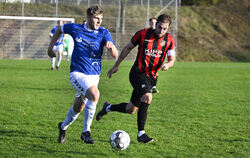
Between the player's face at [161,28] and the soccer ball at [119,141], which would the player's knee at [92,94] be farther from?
the player's face at [161,28]

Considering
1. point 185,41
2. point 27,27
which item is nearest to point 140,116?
point 27,27

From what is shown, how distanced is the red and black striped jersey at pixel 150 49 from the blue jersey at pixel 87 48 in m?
0.69

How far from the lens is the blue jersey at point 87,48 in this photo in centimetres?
546

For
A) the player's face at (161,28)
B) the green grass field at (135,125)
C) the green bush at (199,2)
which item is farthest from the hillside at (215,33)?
the player's face at (161,28)

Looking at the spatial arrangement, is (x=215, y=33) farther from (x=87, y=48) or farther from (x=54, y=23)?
(x=87, y=48)

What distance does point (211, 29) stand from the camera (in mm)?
39531

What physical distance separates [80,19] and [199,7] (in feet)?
57.7

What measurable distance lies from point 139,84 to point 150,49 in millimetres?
557

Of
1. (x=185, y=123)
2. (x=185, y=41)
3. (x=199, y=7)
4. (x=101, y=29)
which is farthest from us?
(x=199, y=7)

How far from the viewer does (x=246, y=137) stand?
6.04 metres

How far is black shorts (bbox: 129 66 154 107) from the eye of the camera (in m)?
5.88

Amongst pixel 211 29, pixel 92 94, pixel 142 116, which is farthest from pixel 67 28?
pixel 211 29

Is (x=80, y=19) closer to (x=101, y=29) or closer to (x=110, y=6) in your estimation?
(x=110, y=6)

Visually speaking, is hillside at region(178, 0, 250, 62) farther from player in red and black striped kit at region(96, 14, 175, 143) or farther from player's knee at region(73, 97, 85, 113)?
player's knee at region(73, 97, 85, 113)
